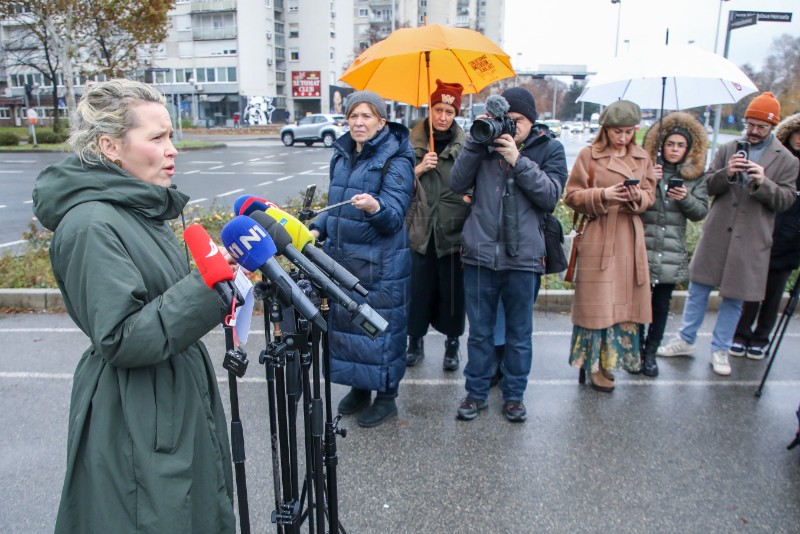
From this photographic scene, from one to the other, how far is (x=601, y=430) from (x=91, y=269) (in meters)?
3.22

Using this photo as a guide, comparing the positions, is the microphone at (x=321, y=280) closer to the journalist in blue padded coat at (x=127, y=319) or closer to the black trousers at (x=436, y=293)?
the journalist in blue padded coat at (x=127, y=319)

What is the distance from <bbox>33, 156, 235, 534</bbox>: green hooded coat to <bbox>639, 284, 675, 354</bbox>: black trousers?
143 inches

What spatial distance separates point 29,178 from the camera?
17078 mm

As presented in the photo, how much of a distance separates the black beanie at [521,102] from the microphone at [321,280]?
2.42 meters

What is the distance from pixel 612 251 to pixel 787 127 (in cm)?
196

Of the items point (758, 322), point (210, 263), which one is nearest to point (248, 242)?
point (210, 263)

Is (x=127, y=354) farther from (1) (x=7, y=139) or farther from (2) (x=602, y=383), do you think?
(1) (x=7, y=139)

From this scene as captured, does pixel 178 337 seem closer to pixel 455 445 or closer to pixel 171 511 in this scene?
pixel 171 511

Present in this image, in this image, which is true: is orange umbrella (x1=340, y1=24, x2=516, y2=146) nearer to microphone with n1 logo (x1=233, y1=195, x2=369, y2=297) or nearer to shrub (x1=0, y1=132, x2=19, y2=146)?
microphone with n1 logo (x1=233, y1=195, x2=369, y2=297)

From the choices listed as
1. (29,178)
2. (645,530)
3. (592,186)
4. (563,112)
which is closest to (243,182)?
(29,178)

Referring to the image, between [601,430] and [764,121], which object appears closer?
[601,430]

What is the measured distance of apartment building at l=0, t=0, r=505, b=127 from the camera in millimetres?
54969

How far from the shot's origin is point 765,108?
4320 mm

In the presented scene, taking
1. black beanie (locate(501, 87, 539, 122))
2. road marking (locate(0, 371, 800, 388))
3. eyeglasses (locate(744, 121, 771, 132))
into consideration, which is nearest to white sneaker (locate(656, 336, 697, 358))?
road marking (locate(0, 371, 800, 388))
